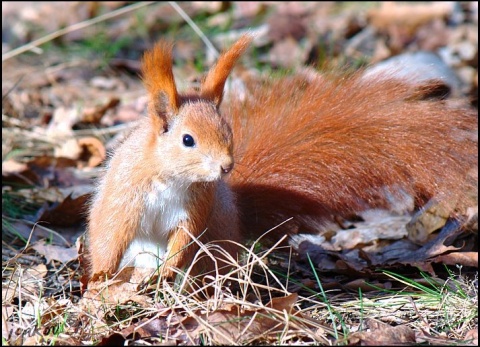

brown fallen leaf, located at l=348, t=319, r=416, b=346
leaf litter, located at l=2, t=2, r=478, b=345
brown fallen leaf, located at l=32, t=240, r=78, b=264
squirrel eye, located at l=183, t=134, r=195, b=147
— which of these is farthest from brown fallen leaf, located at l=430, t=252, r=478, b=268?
brown fallen leaf, located at l=32, t=240, r=78, b=264

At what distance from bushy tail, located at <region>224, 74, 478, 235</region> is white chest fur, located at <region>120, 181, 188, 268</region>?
17.1 inches

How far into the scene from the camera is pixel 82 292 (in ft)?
9.05

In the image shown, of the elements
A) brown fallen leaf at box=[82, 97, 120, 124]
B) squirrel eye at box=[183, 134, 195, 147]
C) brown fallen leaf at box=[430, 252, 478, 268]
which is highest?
squirrel eye at box=[183, 134, 195, 147]

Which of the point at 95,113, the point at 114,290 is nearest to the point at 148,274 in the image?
the point at 114,290

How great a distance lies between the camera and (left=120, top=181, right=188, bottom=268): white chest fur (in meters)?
2.53

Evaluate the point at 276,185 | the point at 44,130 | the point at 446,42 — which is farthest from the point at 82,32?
the point at 276,185

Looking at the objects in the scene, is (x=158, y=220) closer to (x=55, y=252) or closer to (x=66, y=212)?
(x=55, y=252)

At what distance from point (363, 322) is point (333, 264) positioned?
0.67 m

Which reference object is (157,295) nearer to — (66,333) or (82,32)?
(66,333)

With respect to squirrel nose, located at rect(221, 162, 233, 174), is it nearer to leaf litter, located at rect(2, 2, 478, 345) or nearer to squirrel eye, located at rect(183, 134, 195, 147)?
squirrel eye, located at rect(183, 134, 195, 147)

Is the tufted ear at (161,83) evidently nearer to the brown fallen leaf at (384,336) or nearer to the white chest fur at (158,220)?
the white chest fur at (158,220)

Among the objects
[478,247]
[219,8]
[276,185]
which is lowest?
[478,247]

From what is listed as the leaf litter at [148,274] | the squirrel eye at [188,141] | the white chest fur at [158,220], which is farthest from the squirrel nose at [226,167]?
the leaf litter at [148,274]

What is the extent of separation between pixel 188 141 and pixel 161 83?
214 millimetres
